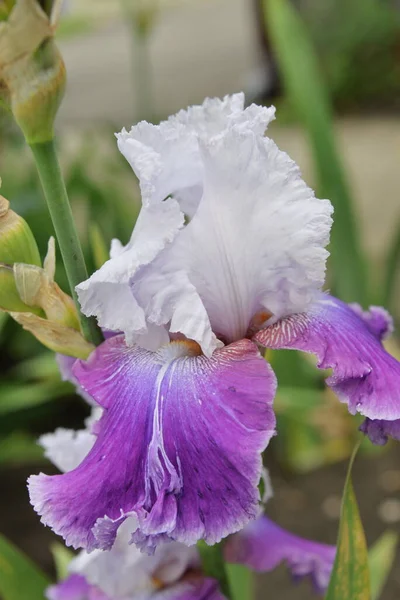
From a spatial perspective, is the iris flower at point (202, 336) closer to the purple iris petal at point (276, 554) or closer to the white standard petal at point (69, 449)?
the white standard petal at point (69, 449)

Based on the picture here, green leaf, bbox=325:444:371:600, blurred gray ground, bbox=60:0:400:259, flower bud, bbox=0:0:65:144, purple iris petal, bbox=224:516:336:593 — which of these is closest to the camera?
flower bud, bbox=0:0:65:144

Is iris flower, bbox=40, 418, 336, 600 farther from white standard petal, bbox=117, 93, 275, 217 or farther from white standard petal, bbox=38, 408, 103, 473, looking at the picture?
white standard petal, bbox=117, 93, 275, 217

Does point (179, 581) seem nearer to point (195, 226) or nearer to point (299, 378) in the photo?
point (195, 226)

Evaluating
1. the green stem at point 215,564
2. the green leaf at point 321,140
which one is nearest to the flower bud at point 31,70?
the green stem at point 215,564

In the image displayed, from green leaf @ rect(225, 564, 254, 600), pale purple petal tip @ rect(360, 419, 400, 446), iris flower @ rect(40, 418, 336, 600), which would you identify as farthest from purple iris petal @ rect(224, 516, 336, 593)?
pale purple petal tip @ rect(360, 419, 400, 446)

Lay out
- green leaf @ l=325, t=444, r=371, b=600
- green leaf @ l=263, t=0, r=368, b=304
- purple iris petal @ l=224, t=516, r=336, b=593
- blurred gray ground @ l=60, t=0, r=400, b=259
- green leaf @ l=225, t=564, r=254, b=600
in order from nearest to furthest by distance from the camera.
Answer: green leaf @ l=325, t=444, r=371, b=600
purple iris petal @ l=224, t=516, r=336, b=593
green leaf @ l=225, t=564, r=254, b=600
green leaf @ l=263, t=0, r=368, b=304
blurred gray ground @ l=60, t=0, r=400, b=259

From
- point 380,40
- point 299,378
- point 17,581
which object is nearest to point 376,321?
point 17,581
